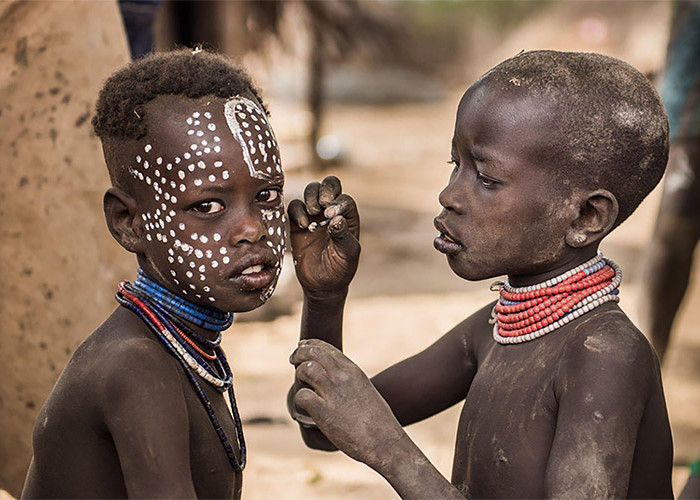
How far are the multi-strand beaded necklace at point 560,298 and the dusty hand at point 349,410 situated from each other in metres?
0.43

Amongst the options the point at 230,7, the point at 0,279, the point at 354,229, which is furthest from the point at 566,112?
the point at 230,7

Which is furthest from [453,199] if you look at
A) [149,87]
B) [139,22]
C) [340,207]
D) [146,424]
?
[139,22]

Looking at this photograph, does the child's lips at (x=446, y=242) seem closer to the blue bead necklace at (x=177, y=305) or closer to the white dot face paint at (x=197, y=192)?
the white dot face paint at (x=197, y=192)

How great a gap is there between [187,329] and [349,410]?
1.57 feet

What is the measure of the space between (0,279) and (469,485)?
82.6 inches

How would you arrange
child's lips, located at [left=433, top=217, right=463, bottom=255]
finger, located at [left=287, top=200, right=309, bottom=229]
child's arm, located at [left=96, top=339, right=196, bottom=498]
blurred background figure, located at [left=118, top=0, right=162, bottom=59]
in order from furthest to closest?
blurred background figure, located at [left=118, top=0, right=162, bottom=59] → finger, located at [left=287, top=200, right=309, bottom=229] → child's lips, located at [left=433, top=217, right=463, bottom=255] → child's arm, located at [left=96, top=339, right=196, bottom=498]

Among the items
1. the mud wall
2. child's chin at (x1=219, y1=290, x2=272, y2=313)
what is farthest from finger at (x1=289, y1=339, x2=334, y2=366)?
the mud wall

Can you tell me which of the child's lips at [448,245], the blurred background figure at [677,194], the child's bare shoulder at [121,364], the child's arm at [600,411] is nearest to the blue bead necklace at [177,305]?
the child's bare shoulder at [121,364]

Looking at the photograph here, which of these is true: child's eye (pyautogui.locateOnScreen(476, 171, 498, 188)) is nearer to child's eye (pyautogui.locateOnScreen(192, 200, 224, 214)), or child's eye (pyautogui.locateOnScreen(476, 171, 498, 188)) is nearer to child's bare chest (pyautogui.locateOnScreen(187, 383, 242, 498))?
child's eye (pyautogui.locateOnScreen(192, 200, 224, 214))

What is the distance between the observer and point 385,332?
686 cm

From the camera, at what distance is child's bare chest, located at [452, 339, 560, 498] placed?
2158 millimetres

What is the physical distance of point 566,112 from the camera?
2.16m

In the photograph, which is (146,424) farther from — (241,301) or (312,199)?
(312,199)

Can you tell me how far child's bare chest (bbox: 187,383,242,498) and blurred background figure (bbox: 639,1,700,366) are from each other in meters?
3.32
